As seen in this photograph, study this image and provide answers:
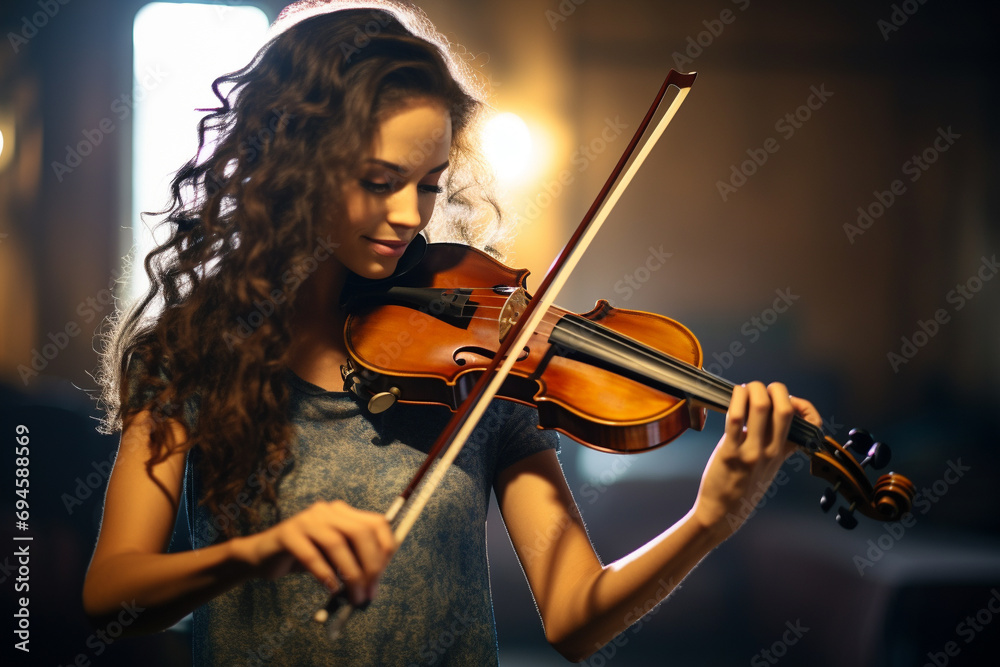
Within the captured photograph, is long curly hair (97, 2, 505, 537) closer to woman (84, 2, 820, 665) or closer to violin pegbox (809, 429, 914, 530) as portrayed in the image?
woman (84, 2, 820, 665)

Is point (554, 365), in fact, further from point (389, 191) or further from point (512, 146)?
point (512, 146)

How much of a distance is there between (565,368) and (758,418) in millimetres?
264

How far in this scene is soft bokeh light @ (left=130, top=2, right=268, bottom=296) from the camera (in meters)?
2.73

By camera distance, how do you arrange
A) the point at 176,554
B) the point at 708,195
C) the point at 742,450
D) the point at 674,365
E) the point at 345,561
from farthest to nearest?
the point at 708,195, the point at 674,365, the point at 742,450, the point at 176,554, the point at 345,561

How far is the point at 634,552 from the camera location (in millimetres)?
823

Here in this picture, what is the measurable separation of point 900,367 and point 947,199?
2.50 feet

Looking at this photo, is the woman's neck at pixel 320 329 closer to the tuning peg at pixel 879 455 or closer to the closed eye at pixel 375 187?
the closed eye at pixel 375 187

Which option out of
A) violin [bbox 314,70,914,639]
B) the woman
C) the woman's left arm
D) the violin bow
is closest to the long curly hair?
the woman

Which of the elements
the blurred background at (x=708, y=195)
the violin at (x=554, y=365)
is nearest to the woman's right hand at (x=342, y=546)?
the violin at (x=554, y=365)

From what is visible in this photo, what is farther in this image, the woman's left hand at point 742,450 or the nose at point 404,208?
the nose at point 404,208

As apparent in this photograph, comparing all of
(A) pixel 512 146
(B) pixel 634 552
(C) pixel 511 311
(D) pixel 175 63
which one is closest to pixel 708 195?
(A) pixel 512 146

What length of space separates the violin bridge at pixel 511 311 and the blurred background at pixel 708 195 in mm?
1731

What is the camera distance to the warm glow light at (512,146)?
2918 millimetres

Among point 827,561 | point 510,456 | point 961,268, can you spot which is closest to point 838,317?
point 961,268
